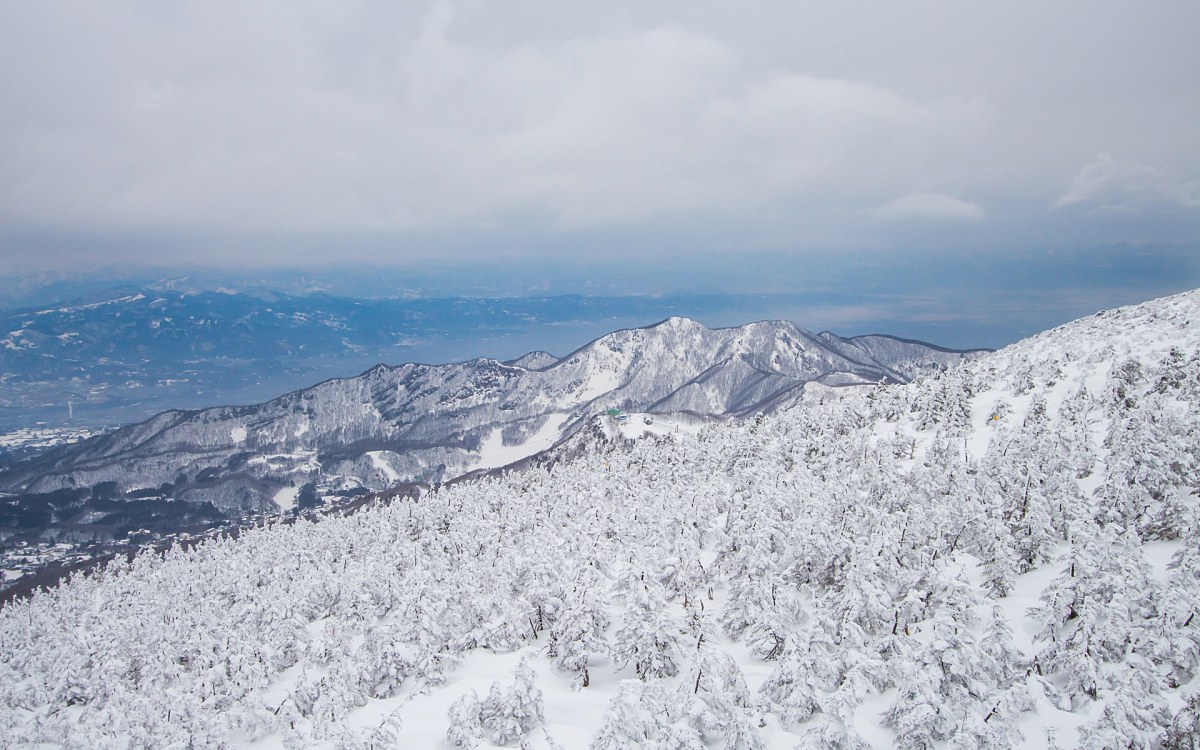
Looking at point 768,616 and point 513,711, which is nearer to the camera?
point 513,711

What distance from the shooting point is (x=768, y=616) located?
1389 inches

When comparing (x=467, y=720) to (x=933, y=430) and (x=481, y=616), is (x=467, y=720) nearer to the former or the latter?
(x=481, y=616)

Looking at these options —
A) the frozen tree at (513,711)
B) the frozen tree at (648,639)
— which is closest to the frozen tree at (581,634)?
the frozen tree at (648,639)

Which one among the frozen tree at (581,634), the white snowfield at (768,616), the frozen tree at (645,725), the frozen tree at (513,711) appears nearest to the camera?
the frozen tree at (645,725)

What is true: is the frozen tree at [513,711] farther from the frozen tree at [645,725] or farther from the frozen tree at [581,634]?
the frozen tree at [581,634]

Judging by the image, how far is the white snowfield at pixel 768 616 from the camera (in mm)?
25828

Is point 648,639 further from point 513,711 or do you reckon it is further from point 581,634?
point 513,711

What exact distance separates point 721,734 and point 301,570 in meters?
72.5

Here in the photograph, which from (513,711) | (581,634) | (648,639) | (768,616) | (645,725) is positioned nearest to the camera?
(645,725)

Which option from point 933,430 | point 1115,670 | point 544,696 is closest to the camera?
point 1115,670

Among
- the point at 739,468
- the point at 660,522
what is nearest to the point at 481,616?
the point at 660,522

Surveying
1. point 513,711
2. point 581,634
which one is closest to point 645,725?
point 513,711

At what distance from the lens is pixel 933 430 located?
255 feet

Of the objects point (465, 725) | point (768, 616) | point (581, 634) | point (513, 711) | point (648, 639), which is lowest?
point (465, 725)
